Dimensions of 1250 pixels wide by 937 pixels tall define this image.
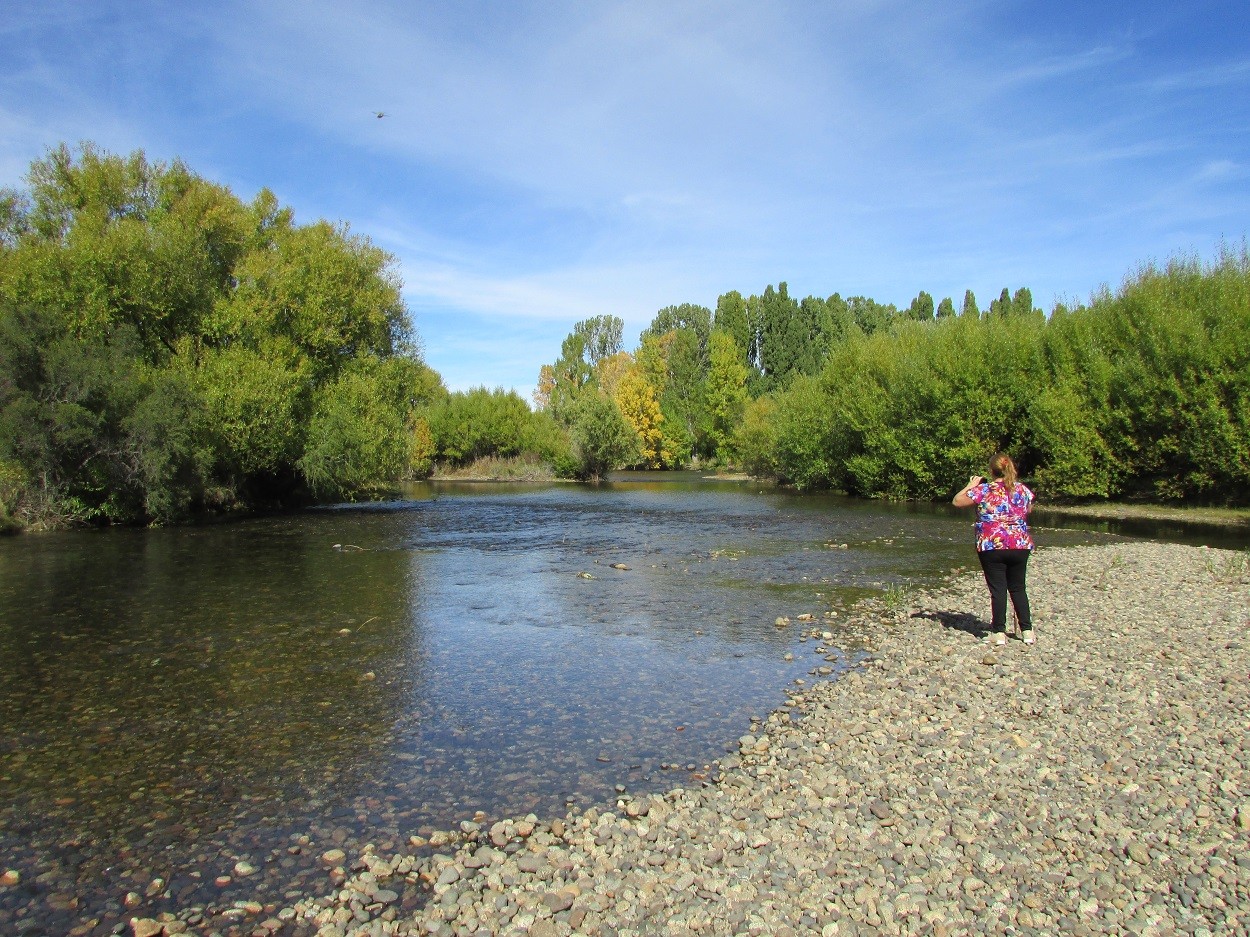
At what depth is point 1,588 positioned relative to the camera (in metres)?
21.4

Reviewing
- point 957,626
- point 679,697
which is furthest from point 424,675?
point 957,626

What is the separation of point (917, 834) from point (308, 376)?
43761 mm

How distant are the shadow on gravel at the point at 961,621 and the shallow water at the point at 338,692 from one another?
7.57ft

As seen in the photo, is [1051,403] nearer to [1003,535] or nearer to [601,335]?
[1003,535]

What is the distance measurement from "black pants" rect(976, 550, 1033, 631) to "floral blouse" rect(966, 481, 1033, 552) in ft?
0.48

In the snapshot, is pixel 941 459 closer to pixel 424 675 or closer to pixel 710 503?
pixel 710 503

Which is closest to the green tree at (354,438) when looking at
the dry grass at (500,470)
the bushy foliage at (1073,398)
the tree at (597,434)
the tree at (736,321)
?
the bushy foliage at (1073,398)

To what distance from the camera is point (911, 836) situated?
23.5ft

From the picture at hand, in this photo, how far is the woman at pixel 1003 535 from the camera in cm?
1331

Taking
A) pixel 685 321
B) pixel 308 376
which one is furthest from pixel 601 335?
pixel 308 376

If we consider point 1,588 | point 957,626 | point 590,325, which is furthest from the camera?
point 590,325

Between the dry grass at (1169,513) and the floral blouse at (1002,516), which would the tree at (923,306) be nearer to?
the dry grass at (1169,513)

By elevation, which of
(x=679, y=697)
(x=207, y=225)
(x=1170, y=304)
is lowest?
(x=679, y=697)

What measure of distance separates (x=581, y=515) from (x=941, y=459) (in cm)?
2395
